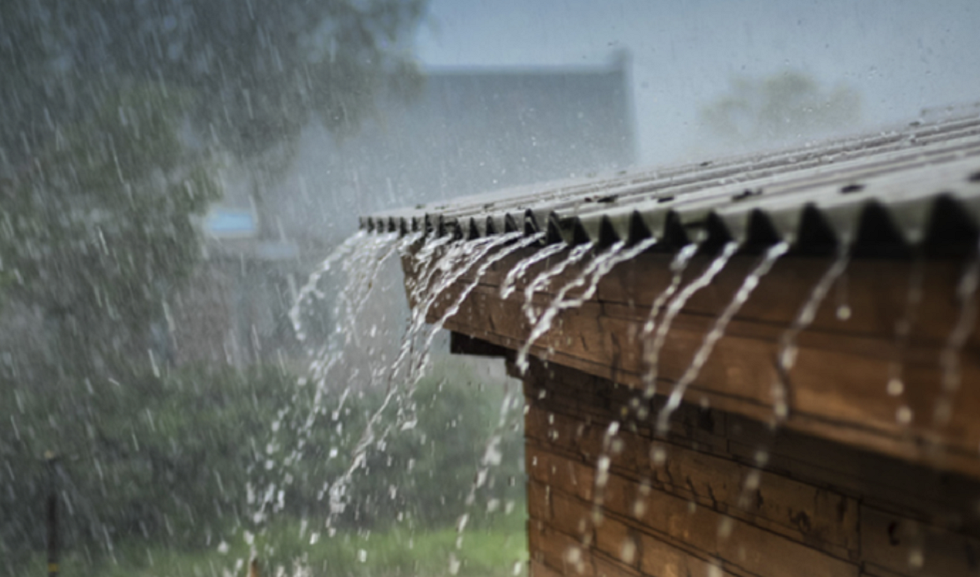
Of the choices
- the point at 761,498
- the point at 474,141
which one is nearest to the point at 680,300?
the point at 761,498

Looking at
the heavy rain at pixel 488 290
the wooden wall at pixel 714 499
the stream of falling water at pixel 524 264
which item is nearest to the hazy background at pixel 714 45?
the heavy rain at pixel 488 290

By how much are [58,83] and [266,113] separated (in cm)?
484

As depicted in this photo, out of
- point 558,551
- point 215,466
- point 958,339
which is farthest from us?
point 215,466

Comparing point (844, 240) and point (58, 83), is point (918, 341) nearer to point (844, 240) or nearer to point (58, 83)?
point (844, 240)

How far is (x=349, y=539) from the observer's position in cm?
1421

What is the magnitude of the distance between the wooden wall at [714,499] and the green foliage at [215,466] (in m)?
10.7

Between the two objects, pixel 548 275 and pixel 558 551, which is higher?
pixel 548 275

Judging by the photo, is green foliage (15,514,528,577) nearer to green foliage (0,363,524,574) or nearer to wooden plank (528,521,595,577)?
green foliage (0,363,524,574)

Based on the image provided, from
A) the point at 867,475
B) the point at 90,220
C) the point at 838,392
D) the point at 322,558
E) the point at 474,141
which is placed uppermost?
the point at 474,141

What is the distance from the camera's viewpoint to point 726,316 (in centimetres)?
160

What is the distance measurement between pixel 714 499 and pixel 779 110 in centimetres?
3362

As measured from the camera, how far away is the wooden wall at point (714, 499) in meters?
1.80

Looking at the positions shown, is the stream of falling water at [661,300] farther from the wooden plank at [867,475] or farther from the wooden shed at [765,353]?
the wooden plank at [867,475]

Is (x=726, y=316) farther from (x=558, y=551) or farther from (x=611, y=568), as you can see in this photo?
(x=558, y=551)
